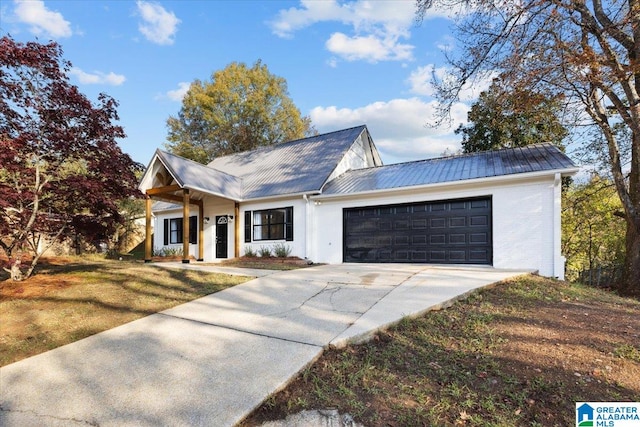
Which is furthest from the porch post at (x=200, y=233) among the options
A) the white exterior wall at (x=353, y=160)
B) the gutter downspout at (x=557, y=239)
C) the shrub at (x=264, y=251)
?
the gutter downspout at (x=557, y=239)

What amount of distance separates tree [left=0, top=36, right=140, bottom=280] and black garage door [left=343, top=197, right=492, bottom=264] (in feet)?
25.3

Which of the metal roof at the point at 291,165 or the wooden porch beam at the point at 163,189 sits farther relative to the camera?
the metal roof at the point at 291,165

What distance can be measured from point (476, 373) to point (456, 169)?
946 centimetres

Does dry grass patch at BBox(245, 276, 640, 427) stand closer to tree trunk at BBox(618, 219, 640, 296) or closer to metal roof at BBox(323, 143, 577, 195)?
metal roof at BBox(323, 143, 577, 195)

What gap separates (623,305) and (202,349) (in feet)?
24.6

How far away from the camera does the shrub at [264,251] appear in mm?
13739

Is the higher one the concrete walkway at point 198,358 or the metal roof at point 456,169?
the metal roof at point 456,169

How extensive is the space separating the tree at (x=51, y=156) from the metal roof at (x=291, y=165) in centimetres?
625

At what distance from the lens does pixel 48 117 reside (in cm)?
772

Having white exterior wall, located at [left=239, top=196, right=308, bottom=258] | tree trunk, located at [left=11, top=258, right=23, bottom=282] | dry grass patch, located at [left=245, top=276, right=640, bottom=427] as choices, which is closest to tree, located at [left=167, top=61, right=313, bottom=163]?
white exterior wall, located at [left=239, top=196, right=308, bottom=258]

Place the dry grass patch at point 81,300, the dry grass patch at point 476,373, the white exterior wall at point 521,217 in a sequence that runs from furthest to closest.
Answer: the white exterior wall at point 521,217 → the dry grass patch at point 81,300 → the dry grass patch at point 476,373

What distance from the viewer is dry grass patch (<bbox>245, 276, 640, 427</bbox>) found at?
9.53 feet

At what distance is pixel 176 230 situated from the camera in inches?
683

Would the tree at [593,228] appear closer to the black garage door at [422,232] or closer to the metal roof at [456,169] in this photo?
the metal roof at [456,169]
